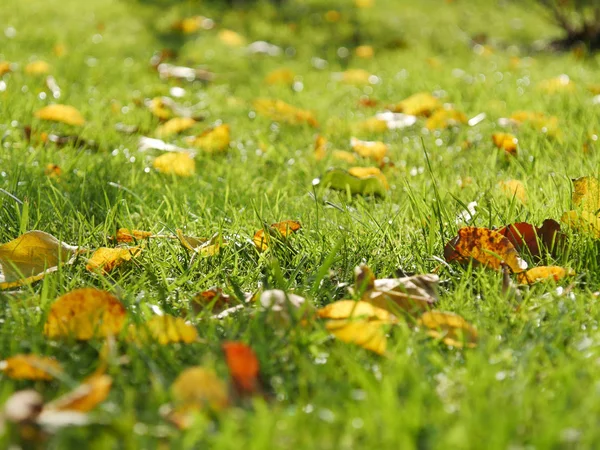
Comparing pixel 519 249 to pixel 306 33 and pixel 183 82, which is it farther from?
pixel 306 33

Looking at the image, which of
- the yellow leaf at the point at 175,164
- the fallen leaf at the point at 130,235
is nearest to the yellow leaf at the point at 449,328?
the fallen leaf at the point at 130,235

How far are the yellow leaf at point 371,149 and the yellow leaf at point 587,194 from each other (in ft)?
2.95

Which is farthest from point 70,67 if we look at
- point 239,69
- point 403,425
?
point 403,425

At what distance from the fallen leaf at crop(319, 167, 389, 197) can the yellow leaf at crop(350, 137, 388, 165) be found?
349mm

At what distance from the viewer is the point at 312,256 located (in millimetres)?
1728

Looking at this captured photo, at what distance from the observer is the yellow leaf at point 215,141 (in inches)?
106

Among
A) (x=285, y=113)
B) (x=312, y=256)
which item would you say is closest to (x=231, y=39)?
Result: (x=285, y=113)

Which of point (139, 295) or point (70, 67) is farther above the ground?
point (139, 295)

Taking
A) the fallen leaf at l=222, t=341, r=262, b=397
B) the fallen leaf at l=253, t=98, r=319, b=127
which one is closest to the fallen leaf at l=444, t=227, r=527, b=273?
the fallen leaf at l=222, t=341, r=262, b=397

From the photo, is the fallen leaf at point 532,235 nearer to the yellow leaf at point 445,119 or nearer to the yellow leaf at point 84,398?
the yellow leaf at point 84,398

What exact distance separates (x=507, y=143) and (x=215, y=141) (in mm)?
1084

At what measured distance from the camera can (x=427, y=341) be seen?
130cm

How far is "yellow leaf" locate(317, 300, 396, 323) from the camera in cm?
135

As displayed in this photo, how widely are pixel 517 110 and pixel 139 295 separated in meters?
2.23
